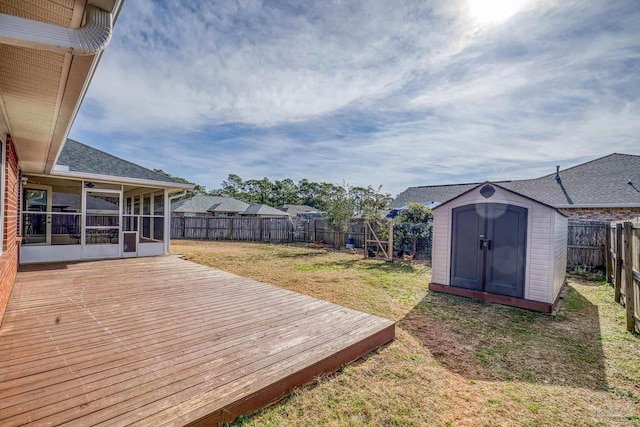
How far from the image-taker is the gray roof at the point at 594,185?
10.9 metres

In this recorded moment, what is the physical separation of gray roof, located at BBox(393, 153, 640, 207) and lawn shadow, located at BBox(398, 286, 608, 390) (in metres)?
6.36

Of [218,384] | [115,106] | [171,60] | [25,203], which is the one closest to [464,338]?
[218,384]

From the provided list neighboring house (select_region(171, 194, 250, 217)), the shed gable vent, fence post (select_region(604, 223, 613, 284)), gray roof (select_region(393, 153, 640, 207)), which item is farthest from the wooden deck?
neighboring house (select_region(171, 194, 250, 217))

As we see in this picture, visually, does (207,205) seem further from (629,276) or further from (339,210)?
(629,276)

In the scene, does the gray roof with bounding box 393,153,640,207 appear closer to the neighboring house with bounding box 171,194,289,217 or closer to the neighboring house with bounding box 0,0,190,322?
the neighboring house with bounding box 0,0,190,322

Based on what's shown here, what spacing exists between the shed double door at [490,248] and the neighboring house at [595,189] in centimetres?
336

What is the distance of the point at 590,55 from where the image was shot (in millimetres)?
6422

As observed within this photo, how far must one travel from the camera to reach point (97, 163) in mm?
8602

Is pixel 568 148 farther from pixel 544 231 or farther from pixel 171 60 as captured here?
pixel 171 60

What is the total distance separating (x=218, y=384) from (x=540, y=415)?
2.69 m

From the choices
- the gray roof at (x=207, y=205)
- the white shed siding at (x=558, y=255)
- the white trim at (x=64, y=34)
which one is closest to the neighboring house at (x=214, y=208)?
the gray roof at (x=207, y=205)

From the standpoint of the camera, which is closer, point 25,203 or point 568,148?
point 25,203

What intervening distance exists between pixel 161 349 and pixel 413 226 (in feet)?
35.7

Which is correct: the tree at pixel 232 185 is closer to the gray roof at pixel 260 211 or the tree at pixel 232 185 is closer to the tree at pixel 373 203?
the gray roof at pixel 260 211
